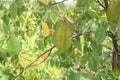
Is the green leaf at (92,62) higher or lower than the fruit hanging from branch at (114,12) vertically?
lower

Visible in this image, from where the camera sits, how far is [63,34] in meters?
1.06

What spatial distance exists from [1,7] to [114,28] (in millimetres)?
873

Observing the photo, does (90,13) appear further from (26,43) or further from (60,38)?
(26,43)

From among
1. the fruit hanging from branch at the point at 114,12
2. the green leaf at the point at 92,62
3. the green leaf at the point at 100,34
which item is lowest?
the green leaf at the point at 92,62

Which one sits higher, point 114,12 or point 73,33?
point 114,12

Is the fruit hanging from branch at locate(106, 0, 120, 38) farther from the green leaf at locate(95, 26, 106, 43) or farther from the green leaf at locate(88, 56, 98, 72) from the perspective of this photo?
the green leaf at locate(88, 56, 98, 72)

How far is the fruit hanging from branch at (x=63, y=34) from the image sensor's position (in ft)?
3.41

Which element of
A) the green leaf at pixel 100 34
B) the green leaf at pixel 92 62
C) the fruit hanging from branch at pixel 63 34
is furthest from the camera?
the green leaf at pixel 92 62

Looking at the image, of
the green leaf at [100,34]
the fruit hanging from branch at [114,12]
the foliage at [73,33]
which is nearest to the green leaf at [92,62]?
the foliage at [73,33]

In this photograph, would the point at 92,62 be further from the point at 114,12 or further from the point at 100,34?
the point at 114,12

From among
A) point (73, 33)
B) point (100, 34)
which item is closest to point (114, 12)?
point (100, 34)

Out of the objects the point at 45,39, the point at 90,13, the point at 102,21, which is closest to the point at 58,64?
the point at 45,39

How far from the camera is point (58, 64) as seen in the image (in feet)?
7.06

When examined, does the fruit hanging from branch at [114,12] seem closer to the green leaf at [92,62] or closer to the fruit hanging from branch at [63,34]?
the fruit hanging from branch at [63,34]
